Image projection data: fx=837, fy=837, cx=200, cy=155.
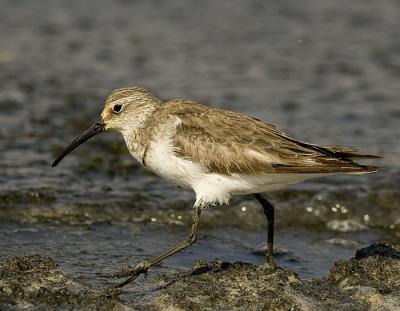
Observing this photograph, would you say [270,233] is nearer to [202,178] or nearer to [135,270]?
[202,178]

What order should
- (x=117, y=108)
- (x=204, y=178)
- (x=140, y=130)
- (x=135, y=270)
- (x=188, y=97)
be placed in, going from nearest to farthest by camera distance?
(x=135, y=270) → (x=204, y=178) → (x=140, y=130) → (x=117, y=108) → (x=188, y=97)

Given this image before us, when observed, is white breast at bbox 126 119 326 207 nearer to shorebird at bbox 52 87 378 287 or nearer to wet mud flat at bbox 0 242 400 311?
shorebird at bbox 52 87 378 287

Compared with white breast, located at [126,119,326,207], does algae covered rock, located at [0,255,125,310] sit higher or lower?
lower

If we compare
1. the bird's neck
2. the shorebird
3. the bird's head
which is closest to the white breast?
the shorebird

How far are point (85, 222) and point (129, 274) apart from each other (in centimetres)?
216

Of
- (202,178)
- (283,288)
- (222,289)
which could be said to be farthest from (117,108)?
(283,288)

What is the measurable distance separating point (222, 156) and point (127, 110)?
1.21m

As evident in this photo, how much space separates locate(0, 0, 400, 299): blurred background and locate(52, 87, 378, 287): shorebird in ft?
3.21

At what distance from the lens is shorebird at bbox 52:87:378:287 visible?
7.34 m

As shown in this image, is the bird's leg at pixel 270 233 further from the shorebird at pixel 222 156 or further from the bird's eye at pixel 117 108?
the bird's eye at pixel 117 108

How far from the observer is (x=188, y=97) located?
13.6m

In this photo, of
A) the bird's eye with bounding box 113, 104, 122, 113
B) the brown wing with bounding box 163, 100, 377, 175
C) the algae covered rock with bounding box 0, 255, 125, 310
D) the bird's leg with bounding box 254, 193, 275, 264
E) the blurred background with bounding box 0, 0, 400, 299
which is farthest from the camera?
the blurred background with bounding box 0, 0, 400, 299

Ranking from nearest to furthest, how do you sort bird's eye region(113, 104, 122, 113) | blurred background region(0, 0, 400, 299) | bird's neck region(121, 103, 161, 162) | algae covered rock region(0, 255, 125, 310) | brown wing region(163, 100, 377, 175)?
algae covered rock region(0, 255, 125, 310) < brown wing region(163, 100, 377, 175) < bird's neck region(121, 103, 161, 162) < bird's eye region(113, 104, 122, 113) < blurred background region(0, 0, 400, 299)

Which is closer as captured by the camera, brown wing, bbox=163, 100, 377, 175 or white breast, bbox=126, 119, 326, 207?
brown wing, bbox=163, 100, 377, 175
